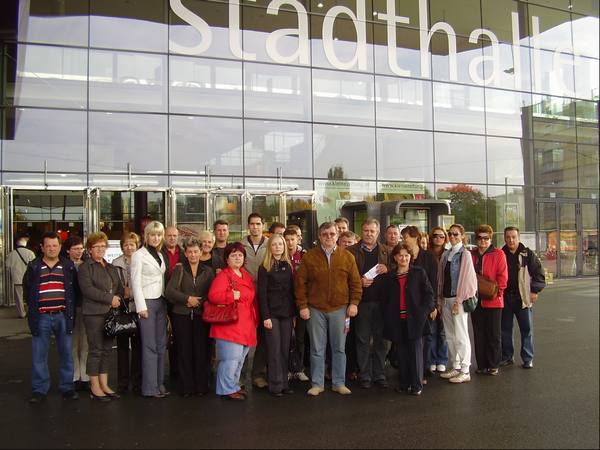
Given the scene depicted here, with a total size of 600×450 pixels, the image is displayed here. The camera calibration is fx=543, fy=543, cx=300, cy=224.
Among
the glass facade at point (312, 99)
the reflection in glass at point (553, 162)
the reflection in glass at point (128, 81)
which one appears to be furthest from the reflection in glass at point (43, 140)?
the reflection in glass at point (553, 162)

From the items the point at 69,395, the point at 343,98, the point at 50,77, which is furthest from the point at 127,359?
the point at 343,98

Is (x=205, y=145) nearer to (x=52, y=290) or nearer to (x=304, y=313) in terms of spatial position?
(x=52, y=290)

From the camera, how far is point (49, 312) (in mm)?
5684

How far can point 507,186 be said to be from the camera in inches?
742

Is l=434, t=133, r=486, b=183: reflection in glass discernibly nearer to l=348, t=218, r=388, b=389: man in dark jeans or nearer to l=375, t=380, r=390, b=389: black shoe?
l=348, t=218, r=388, b=389: man in dark jeans

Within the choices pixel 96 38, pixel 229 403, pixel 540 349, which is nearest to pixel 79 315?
pixel 229 403

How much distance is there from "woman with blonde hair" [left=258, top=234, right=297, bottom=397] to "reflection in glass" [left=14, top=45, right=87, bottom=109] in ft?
36.0

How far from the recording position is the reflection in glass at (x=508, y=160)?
18.7 m

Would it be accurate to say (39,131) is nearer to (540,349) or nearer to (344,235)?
(344,235)

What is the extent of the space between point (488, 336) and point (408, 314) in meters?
1.40

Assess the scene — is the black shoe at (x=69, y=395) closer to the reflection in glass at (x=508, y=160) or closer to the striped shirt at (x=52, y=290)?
the striped shirt at (x=52, y=290)

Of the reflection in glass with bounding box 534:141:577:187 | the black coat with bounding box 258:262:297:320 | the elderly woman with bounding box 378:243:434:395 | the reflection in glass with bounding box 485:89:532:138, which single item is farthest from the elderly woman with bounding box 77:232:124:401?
the reflection in glass with bounding box 534:141:577:187

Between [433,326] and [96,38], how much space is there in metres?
12.7

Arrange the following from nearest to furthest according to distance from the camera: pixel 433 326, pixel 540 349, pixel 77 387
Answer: pixel 77 387, pixel 433 326, pixel 540 349
